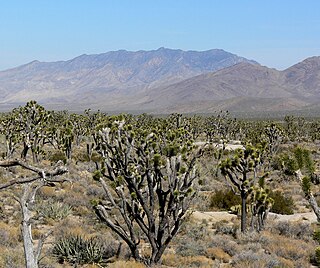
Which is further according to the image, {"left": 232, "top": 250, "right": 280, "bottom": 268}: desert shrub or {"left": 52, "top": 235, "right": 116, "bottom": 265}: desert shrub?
{"left": 232, "top": 250, "right": 280, "bottom": 268}: desert shrub

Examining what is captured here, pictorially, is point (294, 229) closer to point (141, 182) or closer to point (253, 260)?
point (253, 260)

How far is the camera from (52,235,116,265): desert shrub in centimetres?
993

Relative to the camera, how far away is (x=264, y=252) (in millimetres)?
11898

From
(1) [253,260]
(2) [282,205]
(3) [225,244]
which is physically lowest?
(2) [282,205]

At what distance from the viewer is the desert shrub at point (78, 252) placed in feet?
32.6

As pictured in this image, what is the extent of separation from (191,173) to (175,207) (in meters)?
0.99

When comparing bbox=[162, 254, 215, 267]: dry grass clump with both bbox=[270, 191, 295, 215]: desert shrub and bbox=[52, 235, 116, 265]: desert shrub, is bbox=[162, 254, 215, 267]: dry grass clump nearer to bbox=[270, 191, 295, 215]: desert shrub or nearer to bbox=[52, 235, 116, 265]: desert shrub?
bbox=[52, 235, 116, 265]: desert shrub

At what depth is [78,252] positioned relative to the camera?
10109mm

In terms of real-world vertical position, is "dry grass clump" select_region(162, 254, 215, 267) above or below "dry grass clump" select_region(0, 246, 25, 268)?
below

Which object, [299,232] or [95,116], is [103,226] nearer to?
[299,232]

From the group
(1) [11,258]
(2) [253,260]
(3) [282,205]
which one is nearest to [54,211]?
(1) [11,258]

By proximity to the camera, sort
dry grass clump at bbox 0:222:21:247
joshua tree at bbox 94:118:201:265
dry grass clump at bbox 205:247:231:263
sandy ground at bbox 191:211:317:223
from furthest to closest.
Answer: sandy ground at bbox 191:211:317:223, dry grass clump at bbox 205:247:231:263, dry grass clump at bbox 0:222:21:247, joshua tree at bbox 94:118:201:265

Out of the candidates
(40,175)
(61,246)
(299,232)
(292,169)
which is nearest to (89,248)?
(61,246)

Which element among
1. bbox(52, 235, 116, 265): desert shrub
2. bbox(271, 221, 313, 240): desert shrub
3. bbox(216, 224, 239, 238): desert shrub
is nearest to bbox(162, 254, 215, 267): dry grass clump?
bbox(52, 235, 116, 265): desert shrub
